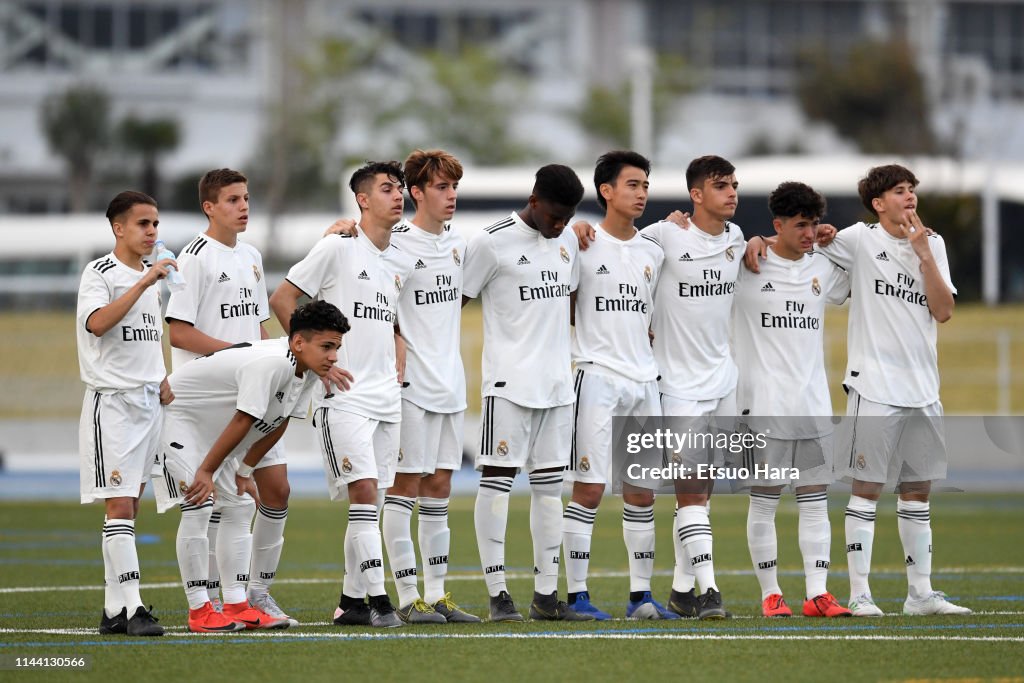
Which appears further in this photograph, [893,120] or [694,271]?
[893,120]

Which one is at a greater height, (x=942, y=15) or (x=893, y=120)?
(x=942, y=15)

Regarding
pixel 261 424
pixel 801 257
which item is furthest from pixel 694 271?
pixel 261 424

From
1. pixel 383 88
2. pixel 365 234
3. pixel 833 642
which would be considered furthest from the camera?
pixel 383 88

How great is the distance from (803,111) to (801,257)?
4676 cm

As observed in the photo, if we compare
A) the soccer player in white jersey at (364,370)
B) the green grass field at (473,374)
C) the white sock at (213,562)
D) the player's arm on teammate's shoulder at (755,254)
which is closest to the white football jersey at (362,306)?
the soccer player in white jersey at (364,370)

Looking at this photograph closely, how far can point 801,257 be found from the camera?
357 inches

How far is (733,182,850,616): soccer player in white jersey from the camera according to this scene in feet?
29.1

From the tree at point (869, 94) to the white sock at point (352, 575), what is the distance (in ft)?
131

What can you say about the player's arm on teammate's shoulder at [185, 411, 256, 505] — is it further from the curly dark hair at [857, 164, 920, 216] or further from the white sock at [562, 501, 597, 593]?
the curly dark hair at [857, 164, 920, 216]

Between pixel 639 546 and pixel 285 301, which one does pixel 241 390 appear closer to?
pixel 285 301

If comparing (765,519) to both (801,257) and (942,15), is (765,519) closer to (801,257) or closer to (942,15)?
(801,257)

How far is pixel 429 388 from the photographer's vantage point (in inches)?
340

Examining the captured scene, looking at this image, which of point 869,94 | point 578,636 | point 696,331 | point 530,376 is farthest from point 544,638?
point 869,94

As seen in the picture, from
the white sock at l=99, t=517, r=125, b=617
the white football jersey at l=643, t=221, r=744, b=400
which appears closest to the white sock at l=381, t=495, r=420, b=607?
the white sock at l=99, t=517, r=125, b=617
